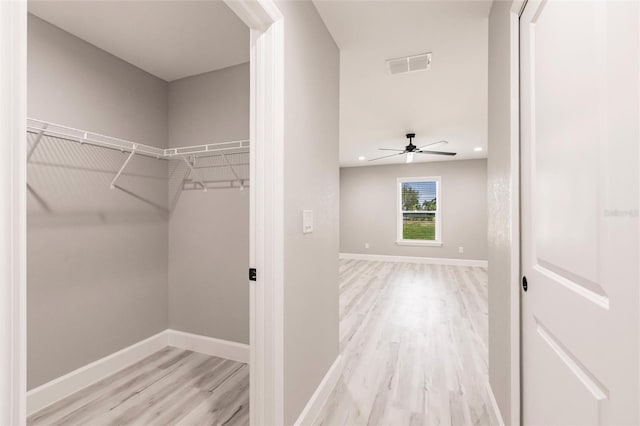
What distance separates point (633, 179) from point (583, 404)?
66cm

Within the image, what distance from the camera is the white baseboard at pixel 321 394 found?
1618 mm

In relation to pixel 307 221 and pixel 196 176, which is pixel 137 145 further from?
pixel 307 221

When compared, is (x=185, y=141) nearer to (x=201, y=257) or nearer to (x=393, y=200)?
(x=201, y=257)

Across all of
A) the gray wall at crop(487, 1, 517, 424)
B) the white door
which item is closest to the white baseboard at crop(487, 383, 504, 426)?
the gray wall at crop(487, 1, 517, 424)

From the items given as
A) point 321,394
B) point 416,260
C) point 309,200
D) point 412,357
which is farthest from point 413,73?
point 416,260

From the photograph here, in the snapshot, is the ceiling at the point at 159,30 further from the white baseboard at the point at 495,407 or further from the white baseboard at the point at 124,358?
the white baseboard at the point at 495,407

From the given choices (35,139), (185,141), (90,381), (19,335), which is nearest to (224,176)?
(185,141)

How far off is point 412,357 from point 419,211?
5.34 meters

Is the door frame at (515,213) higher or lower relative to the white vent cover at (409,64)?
lower

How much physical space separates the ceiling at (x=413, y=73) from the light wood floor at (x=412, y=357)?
96.4 inches

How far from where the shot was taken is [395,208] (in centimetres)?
750

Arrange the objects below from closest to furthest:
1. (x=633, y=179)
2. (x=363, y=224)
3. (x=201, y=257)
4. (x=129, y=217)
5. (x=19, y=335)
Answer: (x=19, y=335) < (x=633, y=179) < (x=129, y=217) < (x=201, y=257) < (x=363, y=224)

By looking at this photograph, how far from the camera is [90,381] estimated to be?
209 cm

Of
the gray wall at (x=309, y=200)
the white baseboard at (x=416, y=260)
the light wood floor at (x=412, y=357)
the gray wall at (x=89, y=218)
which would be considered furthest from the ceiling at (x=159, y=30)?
the white baseboard at (x=416, y=260)
